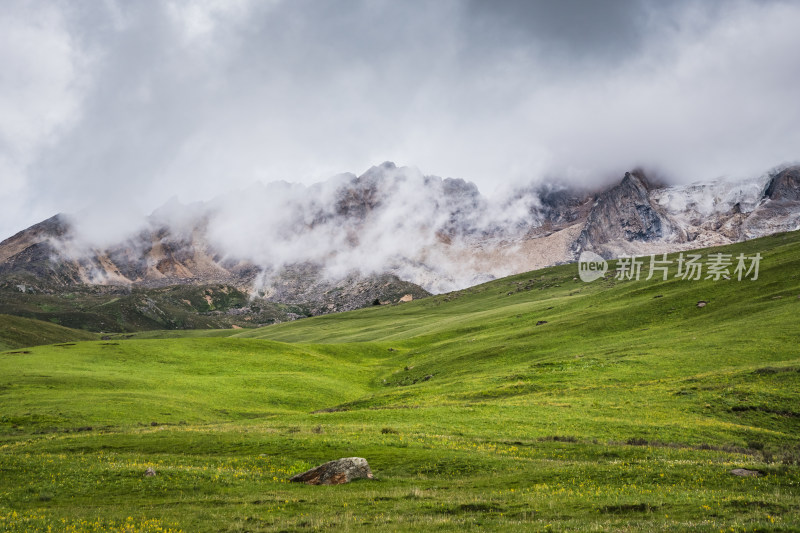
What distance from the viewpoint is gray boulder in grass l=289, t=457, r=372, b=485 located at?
84.2 feet

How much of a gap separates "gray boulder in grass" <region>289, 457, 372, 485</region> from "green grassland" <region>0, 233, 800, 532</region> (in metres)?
0.81

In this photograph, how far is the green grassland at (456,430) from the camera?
19.0m

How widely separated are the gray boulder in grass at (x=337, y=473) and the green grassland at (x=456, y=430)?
0.81 m

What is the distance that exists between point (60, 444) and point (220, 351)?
6749 centimetres

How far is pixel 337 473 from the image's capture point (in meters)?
25.9

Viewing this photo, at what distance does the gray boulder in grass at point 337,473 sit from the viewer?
2567 cm

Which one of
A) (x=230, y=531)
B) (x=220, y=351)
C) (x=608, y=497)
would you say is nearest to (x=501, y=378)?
(x=608, y=497)

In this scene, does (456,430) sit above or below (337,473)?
below

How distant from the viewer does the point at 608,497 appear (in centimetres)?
1989

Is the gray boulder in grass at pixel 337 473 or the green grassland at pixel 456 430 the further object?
the gray boulder in grass at pixel 337 473

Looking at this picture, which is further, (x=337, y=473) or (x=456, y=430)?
(x=456, y=430)

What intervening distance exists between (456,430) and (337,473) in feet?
53.4

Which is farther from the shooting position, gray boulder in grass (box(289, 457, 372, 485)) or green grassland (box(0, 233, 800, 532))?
gray boulder in grass (box(289, 457, 372, 485))

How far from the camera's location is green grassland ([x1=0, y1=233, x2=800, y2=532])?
19.0 meters
